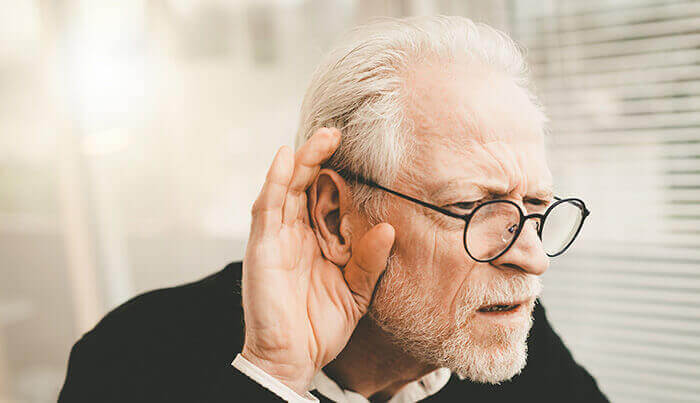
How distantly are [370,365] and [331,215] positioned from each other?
392mm

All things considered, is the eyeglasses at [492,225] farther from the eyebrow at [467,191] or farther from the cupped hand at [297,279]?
the cupped hand at [297,279]

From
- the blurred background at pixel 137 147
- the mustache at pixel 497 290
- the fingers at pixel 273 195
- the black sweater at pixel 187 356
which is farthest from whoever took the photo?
the blurred background at pixel 137 147

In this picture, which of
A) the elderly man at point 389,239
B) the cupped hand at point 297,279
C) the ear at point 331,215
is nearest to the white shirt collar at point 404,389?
the elderly man at point 389,239

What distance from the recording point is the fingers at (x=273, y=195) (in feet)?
3.01

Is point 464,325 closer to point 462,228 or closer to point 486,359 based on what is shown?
point 486,359

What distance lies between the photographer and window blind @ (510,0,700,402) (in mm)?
1780

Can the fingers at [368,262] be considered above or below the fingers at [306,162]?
below

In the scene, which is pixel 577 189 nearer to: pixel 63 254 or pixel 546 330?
pixel 546 330

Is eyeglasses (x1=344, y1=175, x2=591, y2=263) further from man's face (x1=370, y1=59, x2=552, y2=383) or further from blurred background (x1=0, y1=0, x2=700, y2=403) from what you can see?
blurred background (x1=0, y1=0, x2=700, y2=403)

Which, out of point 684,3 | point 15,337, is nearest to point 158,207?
point 15,337

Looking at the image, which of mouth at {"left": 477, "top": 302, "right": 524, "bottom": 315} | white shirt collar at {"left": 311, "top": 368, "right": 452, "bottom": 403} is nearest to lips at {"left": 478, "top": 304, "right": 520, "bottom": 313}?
mouth at {"left": 477, "top": 302, "right": 524, "bottom": 315}

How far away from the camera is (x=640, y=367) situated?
190 centimetres

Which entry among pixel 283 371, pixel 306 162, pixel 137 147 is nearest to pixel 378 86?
pixel 306 162

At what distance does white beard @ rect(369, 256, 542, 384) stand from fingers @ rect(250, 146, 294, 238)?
0.95 ft
